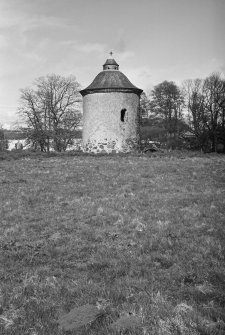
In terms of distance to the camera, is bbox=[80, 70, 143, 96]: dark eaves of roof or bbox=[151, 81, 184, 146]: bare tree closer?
bbox=[80, 70, 143, 96]: dark eaves of roof

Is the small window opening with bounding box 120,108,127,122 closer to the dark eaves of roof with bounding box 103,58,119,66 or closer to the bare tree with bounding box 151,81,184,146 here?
the dark eaves of roof with bounding box 103,58,119,66

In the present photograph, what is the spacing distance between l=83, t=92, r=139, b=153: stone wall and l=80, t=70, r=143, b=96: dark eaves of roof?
1.52ft

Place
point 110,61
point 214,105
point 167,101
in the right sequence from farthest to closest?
point 167,101
point 214,105
point 110,61

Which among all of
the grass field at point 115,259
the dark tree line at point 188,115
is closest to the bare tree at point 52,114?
the dark tree line at point 188,115

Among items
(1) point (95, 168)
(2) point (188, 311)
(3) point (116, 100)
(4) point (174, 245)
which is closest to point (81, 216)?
(4) point (174, 245)

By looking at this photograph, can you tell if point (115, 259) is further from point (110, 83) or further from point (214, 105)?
point (214, 105)

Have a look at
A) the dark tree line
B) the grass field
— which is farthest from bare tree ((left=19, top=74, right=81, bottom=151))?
the grass field

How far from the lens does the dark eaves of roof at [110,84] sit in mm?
40625

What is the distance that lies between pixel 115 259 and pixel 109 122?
3396 centimetres

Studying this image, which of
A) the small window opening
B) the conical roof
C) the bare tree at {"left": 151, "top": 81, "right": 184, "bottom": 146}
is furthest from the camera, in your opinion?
the bare tree at {"left": 151, "top": 81, "right": 184, "bottom": 146}

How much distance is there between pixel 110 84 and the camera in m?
40.8

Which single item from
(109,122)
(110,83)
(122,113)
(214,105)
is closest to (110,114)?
(109,122)

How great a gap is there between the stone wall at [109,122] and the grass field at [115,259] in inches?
1012

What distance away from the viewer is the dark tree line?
61.3m
